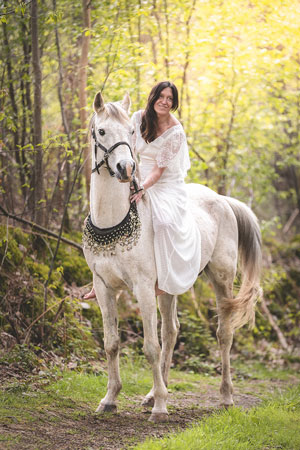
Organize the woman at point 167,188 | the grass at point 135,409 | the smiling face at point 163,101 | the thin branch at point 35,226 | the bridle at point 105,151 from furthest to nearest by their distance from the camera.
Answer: the thin branch at point 35,226 < the smiling face at point 163,101 < the woman at point 167,188 < the bridle at point 105,151 < the grass at point 135,409

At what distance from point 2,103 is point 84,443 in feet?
16.2

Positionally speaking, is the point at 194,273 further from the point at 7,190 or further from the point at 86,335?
the point at 7,190

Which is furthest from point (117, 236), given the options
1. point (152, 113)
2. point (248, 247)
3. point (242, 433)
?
point (248, 247)

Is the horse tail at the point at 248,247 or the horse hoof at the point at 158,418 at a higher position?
the horse tail at the point at 248,247

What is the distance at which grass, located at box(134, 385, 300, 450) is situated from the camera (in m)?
3.43

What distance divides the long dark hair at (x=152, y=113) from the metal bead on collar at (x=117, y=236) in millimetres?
810

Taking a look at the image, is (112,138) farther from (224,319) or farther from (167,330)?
(224,319)

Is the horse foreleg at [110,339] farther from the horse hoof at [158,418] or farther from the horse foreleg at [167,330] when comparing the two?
the horse foreleg at [167,330]

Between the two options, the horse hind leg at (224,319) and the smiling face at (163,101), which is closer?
the smiling face at (163,101)

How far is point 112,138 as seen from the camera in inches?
156

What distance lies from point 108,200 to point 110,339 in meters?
1.27

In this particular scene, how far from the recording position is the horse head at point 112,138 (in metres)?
3.87

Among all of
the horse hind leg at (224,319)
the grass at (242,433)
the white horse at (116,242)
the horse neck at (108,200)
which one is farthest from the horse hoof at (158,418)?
the horse neck at (108,200)

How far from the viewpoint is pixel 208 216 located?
5.52 meters
